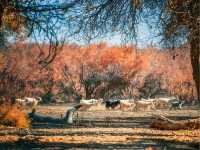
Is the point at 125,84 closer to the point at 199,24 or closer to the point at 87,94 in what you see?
the point at 87,94

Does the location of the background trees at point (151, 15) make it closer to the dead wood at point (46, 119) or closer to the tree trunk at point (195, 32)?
the tree trunk at point (195, 32)

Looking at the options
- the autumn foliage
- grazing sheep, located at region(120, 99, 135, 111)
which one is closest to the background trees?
grazing sheep, located at region(120, 99, 135, 111)

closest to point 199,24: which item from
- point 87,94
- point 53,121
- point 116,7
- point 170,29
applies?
point 170,29

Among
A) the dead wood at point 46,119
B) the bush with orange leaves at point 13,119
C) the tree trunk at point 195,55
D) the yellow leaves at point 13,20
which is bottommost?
the dead wood at point 46,119

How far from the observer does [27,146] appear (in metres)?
14.3

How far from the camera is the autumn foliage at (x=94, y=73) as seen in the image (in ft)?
259

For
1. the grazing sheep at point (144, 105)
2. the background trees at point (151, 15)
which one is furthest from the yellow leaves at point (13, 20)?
the grazing sheep at point (144, 105)

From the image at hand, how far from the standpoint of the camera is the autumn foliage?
7894 cm

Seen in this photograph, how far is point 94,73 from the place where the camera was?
269 feet

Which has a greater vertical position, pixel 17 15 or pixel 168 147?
pixel 17 15

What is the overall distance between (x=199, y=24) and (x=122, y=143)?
3862 mm

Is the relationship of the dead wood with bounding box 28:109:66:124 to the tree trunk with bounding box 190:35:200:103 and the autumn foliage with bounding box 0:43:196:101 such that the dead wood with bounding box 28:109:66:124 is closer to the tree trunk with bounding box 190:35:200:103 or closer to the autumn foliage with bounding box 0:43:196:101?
the tree trunk with bounding box 190:35:200:103

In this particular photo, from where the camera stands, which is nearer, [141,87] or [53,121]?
[53,121]

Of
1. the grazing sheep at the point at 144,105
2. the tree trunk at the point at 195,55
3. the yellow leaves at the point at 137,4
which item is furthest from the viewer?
the grazing sheep at the point at 144,105
